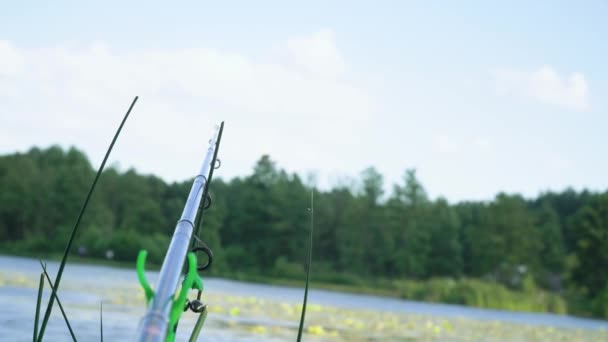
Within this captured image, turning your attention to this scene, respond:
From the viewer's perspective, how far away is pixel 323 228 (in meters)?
68.3

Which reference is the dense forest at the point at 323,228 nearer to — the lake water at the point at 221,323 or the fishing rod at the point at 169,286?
the lake water at the point at 221,323

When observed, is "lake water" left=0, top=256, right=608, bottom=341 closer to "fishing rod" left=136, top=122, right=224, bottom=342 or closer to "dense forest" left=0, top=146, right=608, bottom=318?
"fishing rod" left=136, top=122, right=224, bottom=342

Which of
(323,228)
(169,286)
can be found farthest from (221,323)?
(323,228)

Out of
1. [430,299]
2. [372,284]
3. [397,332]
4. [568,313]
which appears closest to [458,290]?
[430,299]

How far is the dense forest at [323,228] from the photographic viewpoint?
54.6 meters

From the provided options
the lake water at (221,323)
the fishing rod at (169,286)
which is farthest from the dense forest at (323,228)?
the fishing rod at (169,286)

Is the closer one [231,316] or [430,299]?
[231,316]

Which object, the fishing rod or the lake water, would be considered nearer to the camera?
the fishing rod

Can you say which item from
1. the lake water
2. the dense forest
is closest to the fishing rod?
the lake water

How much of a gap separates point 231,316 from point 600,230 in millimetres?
46616

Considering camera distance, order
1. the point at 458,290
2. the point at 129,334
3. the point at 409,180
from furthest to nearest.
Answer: the point at 409,180, the point at 458,290, the point at 129,334

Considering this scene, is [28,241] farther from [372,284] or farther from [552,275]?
→ [552,275]

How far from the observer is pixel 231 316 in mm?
13484

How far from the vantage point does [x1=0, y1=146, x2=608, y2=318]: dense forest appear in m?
54.6
